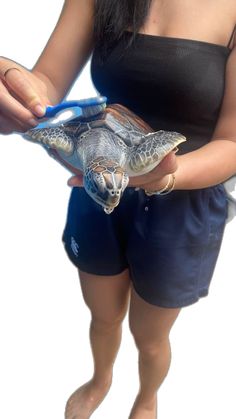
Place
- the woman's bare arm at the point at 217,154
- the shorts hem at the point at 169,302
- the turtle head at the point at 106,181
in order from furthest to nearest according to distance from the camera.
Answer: the shorts hem at the point at 169,302, the woman's bare arm at the point at 217,154, the turtle head at the point at 106,181

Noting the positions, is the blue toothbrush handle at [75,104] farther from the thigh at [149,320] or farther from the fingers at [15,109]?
the thigh at [149,320]

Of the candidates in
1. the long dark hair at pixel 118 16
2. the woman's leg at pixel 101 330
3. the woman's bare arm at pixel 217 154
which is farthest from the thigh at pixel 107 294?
the long dark hair at pixel 118 16

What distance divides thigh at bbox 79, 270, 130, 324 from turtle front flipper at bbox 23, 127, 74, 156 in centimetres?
32

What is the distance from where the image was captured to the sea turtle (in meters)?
0.49

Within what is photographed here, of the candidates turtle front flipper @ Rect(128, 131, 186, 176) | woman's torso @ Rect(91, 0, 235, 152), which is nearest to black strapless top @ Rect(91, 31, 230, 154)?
woman's torso @ Rect(91, 0, 235, 152)

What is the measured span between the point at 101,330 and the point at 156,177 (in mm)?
491

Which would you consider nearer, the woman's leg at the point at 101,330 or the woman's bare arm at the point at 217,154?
the woman's bare arm at the point at 217,154

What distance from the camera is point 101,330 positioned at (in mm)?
927

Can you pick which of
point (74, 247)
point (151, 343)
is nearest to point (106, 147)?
point (74, 247)

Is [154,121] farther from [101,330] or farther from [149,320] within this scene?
[101,330]

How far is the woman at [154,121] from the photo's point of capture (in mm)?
610

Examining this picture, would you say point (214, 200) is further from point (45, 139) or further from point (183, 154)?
point (45, 139)

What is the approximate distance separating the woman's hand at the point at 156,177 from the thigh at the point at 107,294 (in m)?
0.29

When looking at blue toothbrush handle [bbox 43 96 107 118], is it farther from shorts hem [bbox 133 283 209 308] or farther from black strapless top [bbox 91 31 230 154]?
shorts hem [bbox 133 283 209 308]
